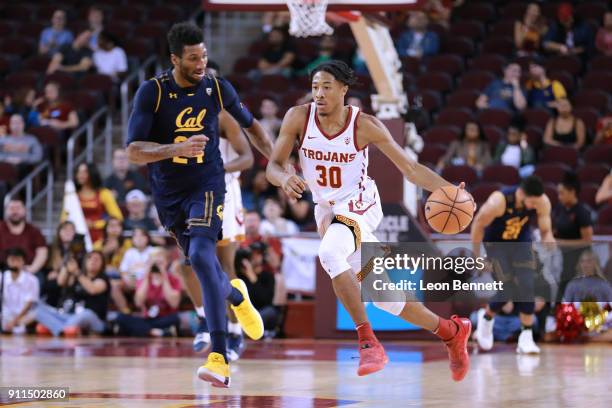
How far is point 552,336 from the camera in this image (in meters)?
11.8

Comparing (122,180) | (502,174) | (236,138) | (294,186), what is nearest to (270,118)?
(122,180)

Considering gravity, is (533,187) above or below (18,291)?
above

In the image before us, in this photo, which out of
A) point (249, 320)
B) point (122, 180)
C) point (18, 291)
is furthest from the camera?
point (122, 180)

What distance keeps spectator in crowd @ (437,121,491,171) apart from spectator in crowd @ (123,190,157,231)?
371 cm

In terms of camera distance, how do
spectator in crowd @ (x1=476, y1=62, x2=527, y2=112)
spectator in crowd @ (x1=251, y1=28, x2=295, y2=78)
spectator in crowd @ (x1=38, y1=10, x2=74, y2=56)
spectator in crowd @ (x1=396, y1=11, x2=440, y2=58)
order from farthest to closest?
spectator in crowd @ (x1=38, y1=10, x2=74, y2=56), spectator in crowd @ (x1=251, y1=28, x2=295, y2=78), spectator in crowd @ (x1=396, y1=11, x2=440, y2=58), spectator in crowd @ (x1=476, y1=62, x2=527, y2=112)

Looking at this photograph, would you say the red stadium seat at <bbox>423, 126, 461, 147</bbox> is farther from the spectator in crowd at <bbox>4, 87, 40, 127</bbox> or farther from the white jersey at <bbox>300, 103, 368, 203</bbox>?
the white jersey at <bbox>300, 103, 368, 203</bbox>

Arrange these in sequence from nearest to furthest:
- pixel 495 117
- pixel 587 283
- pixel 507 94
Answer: pixel 587 283 < pixel 495 117 < pixel 507 94

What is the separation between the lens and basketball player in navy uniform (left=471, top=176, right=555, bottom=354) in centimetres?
1024

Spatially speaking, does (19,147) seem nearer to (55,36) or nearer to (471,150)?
(55,36)

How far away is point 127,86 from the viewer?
17188mm

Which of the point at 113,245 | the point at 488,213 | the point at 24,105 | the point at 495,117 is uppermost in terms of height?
the point at 24,105

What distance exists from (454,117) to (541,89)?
3.93ft

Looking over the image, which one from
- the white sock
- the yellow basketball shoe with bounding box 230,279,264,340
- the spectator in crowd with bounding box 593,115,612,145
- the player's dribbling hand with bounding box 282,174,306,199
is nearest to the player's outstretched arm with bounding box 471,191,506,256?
the white sock

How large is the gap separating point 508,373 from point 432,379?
2.52 ft
